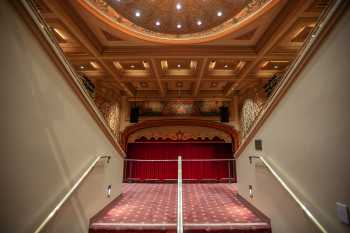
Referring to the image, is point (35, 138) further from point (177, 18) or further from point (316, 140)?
point (177, 18)

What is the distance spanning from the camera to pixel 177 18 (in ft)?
23.6

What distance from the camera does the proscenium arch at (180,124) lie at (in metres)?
11.5

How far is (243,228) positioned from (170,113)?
9.07 m

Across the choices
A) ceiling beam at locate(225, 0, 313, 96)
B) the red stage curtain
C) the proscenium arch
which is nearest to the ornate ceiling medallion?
ceiling beam at locate(225, 0, 313, 96)

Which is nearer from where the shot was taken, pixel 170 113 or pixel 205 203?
pixel 205 203

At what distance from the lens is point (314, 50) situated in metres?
2.02

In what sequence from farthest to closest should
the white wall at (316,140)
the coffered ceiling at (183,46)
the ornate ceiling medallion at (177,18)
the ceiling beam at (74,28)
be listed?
the ornate ceiling medallion at (177,18) < the coffered ceiling at (183,46) < the ceiling beam at (74,28) < the white wall at (316,140)

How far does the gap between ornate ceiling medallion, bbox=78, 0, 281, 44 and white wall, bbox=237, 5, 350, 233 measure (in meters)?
4.81

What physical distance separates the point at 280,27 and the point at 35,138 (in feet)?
22.1

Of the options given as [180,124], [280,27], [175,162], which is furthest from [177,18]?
[175,162]

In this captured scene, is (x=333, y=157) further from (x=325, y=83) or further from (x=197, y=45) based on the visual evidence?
(x=197, y=45)

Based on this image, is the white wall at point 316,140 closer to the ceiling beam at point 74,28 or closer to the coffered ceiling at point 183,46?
the coffered ceiling at point 183,46

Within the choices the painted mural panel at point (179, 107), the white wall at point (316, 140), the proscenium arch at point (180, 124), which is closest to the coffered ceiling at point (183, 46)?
the painted mural panel at point (179, 107)

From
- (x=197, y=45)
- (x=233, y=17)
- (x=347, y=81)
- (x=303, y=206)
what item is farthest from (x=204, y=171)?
(x=347, y=81)
